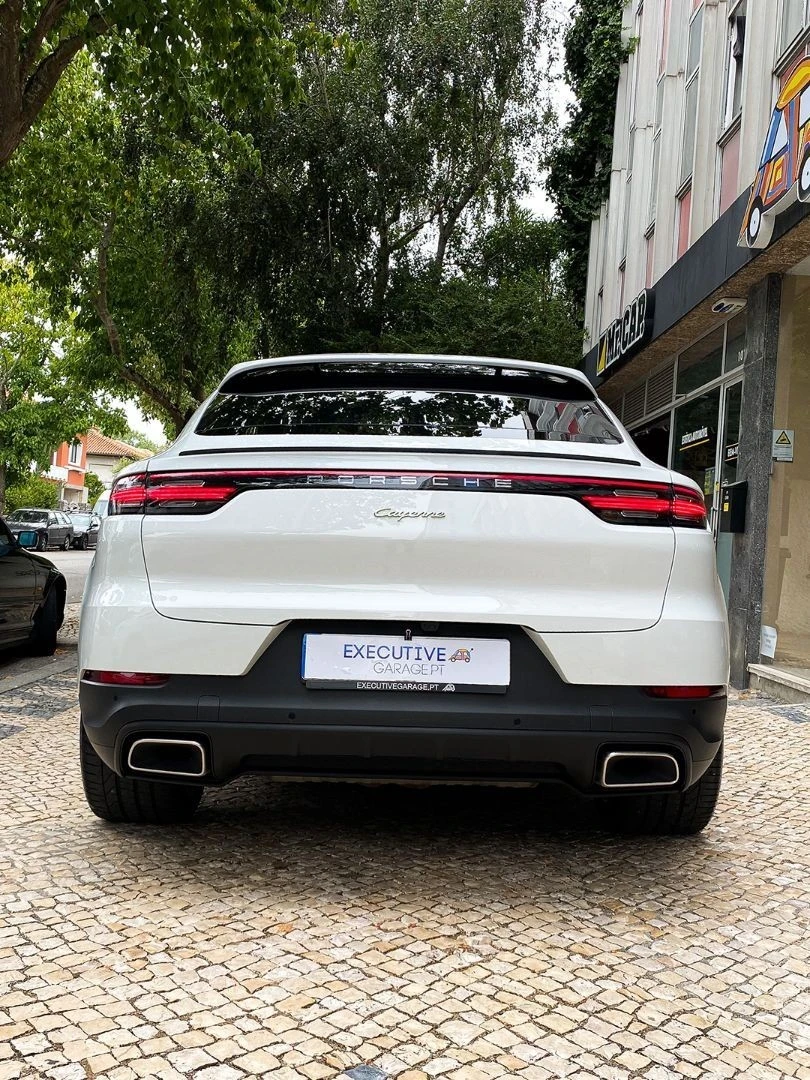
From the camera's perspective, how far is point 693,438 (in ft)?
40.7

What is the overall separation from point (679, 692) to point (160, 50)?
8040 mm

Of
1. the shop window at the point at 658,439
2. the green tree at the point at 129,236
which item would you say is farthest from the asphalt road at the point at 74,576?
the shop window at the point at 658,439

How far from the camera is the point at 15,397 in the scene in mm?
39656

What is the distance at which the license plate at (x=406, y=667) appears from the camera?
298 cm

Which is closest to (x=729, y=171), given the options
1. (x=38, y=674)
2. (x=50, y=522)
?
(x=38, y=674)

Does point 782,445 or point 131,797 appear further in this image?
point 782,445

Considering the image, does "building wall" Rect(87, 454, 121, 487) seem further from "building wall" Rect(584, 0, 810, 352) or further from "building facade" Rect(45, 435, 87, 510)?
"building wall" Rect(584, 0, 810, 352)

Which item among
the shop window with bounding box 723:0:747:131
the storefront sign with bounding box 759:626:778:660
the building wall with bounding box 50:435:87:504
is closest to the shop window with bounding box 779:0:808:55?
the shop window with bounding box 723:0:747:131

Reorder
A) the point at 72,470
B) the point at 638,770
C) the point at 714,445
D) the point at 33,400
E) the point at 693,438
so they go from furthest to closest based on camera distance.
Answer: the point at 72,470, the point at 33,400, the point at 693,438, the point at 714,445, the point at 638,770

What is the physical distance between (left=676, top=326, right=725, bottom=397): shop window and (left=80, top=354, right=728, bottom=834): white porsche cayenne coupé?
8663 millimetres

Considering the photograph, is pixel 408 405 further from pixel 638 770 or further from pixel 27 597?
pixel 27 597

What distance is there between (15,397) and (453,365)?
3902 cm

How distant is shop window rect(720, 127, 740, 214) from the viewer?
10.0 m

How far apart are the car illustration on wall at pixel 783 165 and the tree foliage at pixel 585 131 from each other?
423 inches
